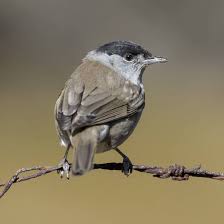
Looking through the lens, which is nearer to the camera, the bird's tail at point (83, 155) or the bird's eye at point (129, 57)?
the bird's tail at point (83, 155)

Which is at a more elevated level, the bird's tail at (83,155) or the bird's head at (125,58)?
the bird's head at (125,58)

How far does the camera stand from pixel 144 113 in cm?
1653

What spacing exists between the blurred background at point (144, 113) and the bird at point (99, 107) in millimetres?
3334

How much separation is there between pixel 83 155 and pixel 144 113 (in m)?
10.5

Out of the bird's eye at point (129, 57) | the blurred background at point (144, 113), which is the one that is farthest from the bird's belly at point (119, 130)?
the blurred background at point (144, 113)

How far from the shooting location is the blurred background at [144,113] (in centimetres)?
1111

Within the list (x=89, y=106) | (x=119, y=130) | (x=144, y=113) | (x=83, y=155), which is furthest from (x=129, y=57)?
(x=144, y=113)

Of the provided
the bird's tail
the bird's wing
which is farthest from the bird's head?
the bird's tail

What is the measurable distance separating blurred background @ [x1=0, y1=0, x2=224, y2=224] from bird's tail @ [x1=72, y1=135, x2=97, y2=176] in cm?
417

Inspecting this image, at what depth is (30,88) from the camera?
1781 centimetres

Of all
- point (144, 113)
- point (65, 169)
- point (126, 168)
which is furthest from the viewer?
point (144, 113)

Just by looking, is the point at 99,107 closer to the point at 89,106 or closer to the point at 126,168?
the point at 89,106

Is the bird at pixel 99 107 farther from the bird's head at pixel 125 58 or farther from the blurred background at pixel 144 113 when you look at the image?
the blurred background at pixel 144 113

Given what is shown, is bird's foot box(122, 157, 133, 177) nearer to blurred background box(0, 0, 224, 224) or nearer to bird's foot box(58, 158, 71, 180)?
bird's foot box(58, 158, 71, 180)
